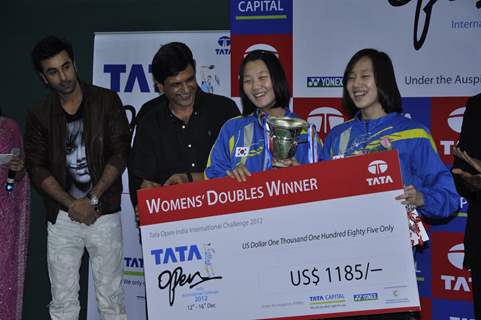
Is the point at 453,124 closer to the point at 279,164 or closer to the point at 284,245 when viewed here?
the point at 279,164

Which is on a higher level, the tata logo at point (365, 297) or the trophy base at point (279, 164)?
the trophy base at point (279, 164)

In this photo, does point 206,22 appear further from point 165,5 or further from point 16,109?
point 16,109

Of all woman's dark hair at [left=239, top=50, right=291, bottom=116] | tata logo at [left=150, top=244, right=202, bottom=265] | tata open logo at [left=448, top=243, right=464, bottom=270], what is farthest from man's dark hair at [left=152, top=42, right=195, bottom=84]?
tata open logo at [left=448, top=243, right=464, bottom=270]

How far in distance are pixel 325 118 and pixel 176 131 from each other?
0.97 metres

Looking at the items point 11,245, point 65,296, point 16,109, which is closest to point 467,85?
point 65,296

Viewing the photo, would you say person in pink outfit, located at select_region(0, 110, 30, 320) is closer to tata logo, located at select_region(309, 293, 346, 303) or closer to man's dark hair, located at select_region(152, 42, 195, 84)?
man's dark hair, located at select_region(152, 42, 195, 84)

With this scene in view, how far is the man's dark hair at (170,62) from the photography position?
315 cm

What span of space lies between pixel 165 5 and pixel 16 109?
1.45 m

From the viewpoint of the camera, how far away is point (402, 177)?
8.31 ft

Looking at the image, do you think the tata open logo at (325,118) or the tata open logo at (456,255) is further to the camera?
the tata open logo at (325,118)

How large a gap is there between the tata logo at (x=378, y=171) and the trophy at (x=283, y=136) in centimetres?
34

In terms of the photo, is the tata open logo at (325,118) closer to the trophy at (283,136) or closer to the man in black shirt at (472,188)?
the man in black shirt at (472,188)

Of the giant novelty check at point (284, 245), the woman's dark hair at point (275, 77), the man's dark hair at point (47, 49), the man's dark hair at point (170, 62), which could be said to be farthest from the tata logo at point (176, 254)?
the man's dark hair at point (47, 49)

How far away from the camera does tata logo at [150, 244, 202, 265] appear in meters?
2.63
